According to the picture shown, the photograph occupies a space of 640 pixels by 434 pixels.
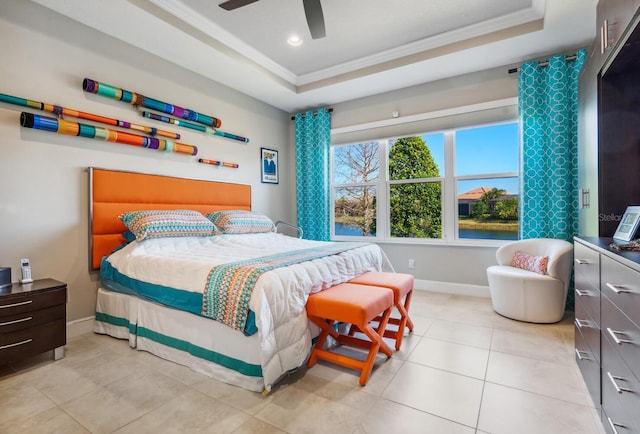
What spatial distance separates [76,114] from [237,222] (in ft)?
5.65

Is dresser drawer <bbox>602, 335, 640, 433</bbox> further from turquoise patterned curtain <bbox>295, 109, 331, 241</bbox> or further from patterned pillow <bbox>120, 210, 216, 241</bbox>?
turquoise patterned curtain <bbox>295, 109, 331, 241</bbox>

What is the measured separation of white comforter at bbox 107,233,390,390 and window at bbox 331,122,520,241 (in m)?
1.50

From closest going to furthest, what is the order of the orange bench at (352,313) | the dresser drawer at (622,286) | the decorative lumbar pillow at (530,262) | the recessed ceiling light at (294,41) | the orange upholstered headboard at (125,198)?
the dresser drawer at (622,286) < the orange bench at (352,313) < the orange upholstered headboard at (125,198) < the decorative lumbar pillow at (530,262) < the recessed ceiling light at (294,41)

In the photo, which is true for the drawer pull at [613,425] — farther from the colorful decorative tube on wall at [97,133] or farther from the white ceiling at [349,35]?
the colorful decorative tube on wall at [97,133]

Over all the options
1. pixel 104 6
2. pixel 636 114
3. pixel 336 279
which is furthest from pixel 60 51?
pixel 636 114

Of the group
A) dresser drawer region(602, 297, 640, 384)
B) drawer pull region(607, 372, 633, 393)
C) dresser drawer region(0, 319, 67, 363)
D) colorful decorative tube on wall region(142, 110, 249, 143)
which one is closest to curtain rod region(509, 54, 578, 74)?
dresser drawer region(602, 297, 640, 384)

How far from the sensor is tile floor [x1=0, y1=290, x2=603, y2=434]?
155 centimetres

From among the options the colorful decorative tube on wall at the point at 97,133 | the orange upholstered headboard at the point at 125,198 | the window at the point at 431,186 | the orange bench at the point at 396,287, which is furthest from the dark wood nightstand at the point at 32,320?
the window at the point at 431,186

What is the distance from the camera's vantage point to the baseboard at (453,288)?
→ 3813 mm

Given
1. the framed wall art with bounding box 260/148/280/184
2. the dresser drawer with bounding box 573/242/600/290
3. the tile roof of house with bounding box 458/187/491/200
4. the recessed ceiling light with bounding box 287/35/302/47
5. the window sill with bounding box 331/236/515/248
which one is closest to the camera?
the dresser drawer with bounding box 573/242/600/290

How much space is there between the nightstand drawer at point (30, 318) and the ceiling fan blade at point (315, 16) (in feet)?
8.74

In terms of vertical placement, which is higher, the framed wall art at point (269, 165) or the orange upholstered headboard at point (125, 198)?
the framed wall art at point (269, 165)

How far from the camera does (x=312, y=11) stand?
2125 millimetres

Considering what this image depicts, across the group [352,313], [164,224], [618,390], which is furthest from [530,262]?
[164,224]
